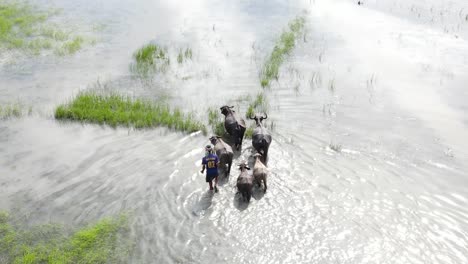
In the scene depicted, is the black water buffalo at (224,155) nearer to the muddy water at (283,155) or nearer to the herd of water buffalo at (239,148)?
the herd of water buffalo at (239,148)

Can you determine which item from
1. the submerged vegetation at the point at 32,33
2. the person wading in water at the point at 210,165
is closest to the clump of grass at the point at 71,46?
the submerged vegetation at the point at 32,33

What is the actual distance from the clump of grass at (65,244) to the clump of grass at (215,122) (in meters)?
4.40

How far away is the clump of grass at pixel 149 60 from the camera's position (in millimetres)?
16156

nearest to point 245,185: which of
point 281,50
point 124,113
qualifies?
point 124,113

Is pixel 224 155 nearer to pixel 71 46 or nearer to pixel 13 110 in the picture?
pixel 13 110

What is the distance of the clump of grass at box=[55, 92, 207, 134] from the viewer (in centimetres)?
1212

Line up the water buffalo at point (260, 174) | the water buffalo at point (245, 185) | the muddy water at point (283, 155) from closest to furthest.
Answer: the muddy water at point (283, 155), the water buffalo at point (245, 185), the water buffalo at point (260, 174)

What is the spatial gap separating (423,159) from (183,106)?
745 centimetres

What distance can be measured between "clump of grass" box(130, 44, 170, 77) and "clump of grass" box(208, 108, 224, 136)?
Answer: 4335 millimetres

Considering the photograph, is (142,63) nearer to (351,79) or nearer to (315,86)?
(315,86)

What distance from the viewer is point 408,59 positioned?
1734cm

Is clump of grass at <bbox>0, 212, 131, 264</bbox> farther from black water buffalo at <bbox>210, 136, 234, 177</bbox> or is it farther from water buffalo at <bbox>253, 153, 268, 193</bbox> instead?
water buffalo at <bbox>253, 153, 268, 193</bbox>

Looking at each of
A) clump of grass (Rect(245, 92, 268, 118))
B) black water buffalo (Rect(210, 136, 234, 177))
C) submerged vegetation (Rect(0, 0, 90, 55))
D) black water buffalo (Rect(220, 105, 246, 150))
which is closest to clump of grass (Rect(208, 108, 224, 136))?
black water buffalo (Rect(220, 105, 246, 150))

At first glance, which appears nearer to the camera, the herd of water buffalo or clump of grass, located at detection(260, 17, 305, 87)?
the herd of water buffalo
